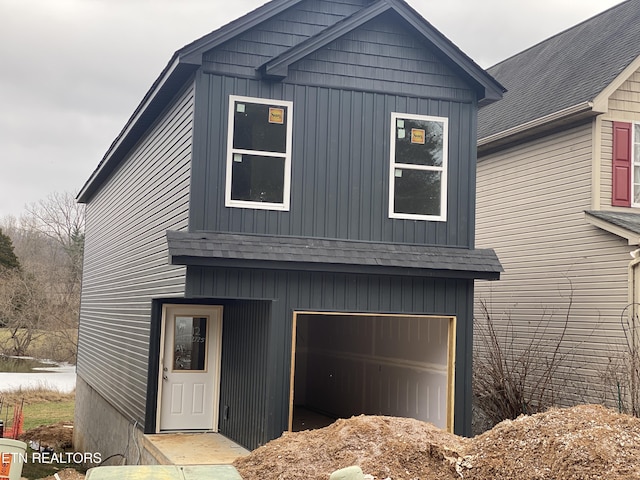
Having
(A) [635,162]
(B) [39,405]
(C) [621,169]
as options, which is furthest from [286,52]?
(B) [39,405]

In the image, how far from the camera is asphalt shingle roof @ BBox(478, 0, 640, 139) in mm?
15500

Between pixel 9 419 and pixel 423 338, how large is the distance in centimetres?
2167

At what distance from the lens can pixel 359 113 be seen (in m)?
12.2

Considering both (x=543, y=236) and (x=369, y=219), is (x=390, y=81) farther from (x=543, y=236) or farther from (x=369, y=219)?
(x=543, y=236)

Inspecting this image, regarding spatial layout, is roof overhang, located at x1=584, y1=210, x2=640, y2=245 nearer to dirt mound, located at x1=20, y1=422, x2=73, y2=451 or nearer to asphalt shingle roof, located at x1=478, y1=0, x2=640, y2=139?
asphalt shingle roof, located at x1=478, y1=0, x2=640, y2=139

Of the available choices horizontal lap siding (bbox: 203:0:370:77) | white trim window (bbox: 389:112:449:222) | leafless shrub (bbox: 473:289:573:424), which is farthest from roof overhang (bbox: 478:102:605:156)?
Result: horizontal lap siding (bbox: 203:0:370:77)

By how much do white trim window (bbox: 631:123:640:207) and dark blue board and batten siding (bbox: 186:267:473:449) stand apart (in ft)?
15.6

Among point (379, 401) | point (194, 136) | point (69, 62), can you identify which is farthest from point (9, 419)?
point (69, 62)

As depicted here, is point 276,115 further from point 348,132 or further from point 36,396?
point 36,396

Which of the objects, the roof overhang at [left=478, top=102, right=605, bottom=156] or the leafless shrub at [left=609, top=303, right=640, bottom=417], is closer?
the leafless shrub at [left=609, top=303, right=640, bottom=417]

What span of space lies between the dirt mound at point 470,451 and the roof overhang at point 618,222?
550 cm

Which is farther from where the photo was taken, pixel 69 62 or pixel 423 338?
pixel 69 62

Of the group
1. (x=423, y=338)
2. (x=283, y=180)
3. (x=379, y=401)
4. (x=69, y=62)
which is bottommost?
(x=379, y=401)

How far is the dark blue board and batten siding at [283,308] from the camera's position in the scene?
11.2 metres
